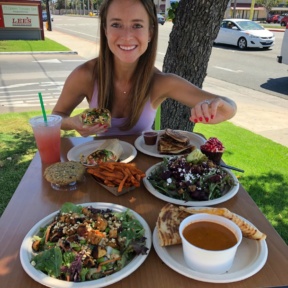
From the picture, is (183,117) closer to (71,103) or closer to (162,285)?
(71,103)

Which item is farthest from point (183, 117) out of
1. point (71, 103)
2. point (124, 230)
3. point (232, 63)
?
point (232, 63)

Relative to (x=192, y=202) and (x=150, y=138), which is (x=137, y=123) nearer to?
(x=150, y=138)

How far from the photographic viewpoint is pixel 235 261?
4.07ft

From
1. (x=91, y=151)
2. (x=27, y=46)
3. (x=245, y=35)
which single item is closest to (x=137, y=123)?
(x=91, y=151)

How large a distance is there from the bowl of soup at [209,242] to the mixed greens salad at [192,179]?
1.20ft

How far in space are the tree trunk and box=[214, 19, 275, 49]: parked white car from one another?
14.3m

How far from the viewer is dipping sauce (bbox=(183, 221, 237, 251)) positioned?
116 centimetres

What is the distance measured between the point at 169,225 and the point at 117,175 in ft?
1.73

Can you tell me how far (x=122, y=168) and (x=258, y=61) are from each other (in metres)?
13.7

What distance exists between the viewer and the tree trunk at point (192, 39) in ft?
10.5

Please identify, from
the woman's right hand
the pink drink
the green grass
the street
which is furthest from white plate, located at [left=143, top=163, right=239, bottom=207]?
the green grass

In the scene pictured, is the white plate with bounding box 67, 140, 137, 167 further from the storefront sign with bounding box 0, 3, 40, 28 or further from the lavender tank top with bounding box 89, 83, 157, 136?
the storefront sign with bounding box 0, 3, 40, 28

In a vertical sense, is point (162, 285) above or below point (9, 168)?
above

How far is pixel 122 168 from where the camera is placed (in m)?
1.79
